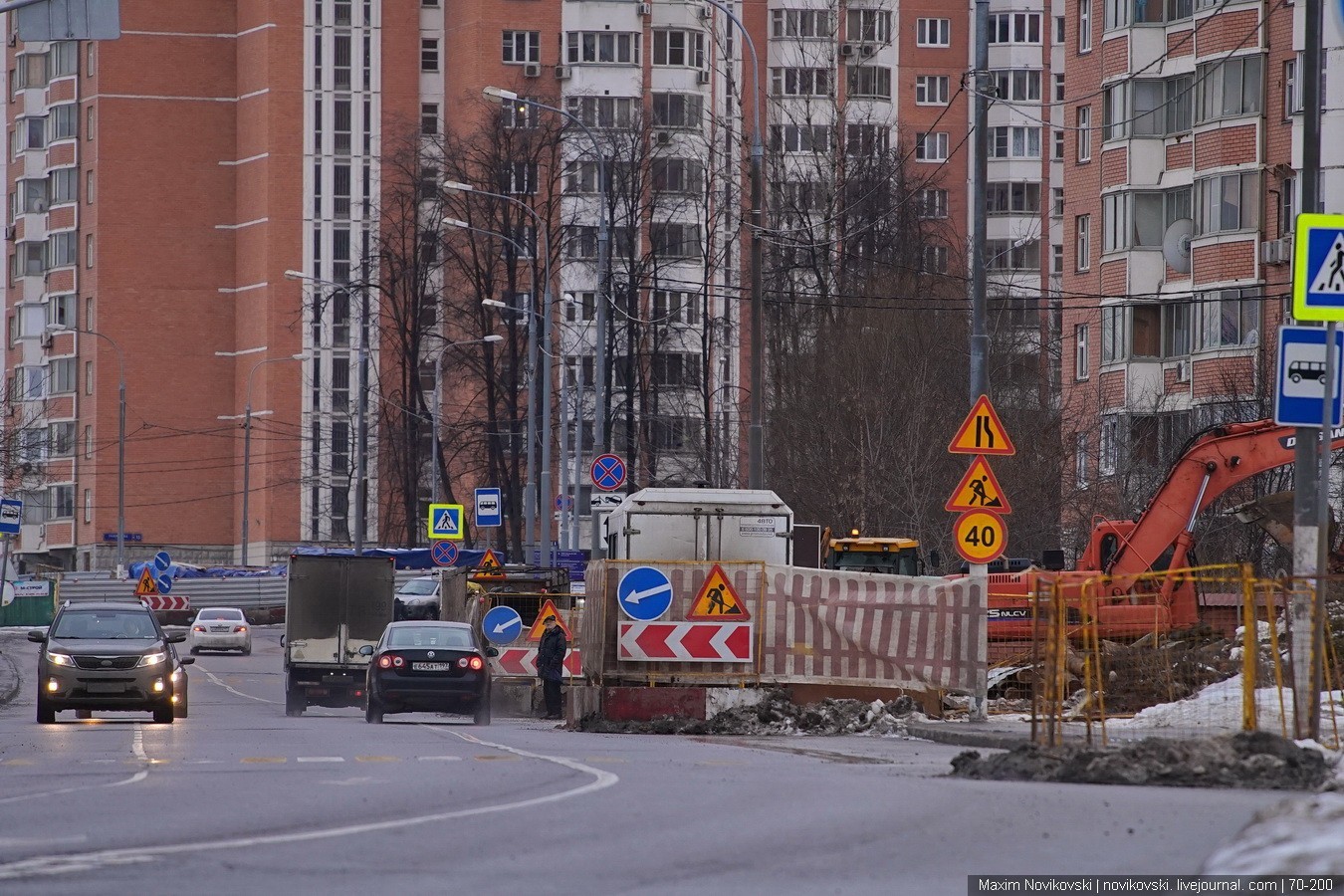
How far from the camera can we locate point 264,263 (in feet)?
330

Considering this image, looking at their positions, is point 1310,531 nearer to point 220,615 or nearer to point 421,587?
point 220,615

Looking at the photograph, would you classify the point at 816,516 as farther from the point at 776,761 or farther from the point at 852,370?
the point at 776,761

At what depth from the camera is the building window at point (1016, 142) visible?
107 m

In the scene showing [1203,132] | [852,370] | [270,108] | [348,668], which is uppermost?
[270,108]

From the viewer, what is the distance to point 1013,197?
10750 centimetres

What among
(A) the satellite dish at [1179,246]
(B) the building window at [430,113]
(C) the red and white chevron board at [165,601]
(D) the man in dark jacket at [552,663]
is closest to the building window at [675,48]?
(B) the building window at [430,113]

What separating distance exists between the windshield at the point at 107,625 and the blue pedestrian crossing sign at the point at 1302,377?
55.9 ft

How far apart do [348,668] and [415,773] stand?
22.0 metres

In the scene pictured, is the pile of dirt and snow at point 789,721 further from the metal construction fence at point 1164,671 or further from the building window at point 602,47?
the building window at point 602,47

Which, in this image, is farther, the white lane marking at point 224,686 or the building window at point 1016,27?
the building window at point 1016,27

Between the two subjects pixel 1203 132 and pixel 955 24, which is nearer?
pixel 1203 132

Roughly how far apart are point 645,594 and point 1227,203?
34.0 m

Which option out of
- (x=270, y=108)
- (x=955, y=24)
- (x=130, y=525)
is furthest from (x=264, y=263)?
(x=955, y=24)

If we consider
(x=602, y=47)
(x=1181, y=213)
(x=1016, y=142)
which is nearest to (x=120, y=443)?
(x=602, y=47)
